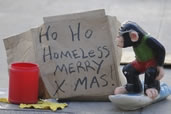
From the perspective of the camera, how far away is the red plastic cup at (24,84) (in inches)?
191

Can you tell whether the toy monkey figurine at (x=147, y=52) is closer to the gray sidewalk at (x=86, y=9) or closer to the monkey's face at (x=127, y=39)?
the monkey's face at (x=127, y=39)

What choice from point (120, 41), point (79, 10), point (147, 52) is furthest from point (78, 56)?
point (79, 10)

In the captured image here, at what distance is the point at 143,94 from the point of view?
191 inches

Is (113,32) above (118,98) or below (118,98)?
above

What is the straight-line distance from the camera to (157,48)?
471cm

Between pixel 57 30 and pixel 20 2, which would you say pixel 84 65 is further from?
pixel 20 2

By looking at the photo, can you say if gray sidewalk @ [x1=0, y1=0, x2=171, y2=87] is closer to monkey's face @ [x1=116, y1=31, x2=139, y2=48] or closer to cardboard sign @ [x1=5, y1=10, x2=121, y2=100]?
cardboard sign @ [x1=5, y1=10, x2=121, y2=100]

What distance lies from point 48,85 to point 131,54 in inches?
72.4

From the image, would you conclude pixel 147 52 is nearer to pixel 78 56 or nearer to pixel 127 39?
pixel 127 39

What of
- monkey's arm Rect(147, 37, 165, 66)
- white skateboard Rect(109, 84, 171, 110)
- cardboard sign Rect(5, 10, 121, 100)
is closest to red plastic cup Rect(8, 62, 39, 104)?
cardboard sign Rect(5, 10, 121, 100)

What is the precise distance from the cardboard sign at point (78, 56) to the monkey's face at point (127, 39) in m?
0.15

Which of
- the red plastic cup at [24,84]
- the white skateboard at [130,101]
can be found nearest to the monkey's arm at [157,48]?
the white skateboard at [130,101]

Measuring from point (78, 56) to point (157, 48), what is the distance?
0.70 meters

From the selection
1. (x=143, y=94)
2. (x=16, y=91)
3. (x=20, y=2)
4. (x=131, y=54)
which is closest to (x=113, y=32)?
(x=143, y=94)
